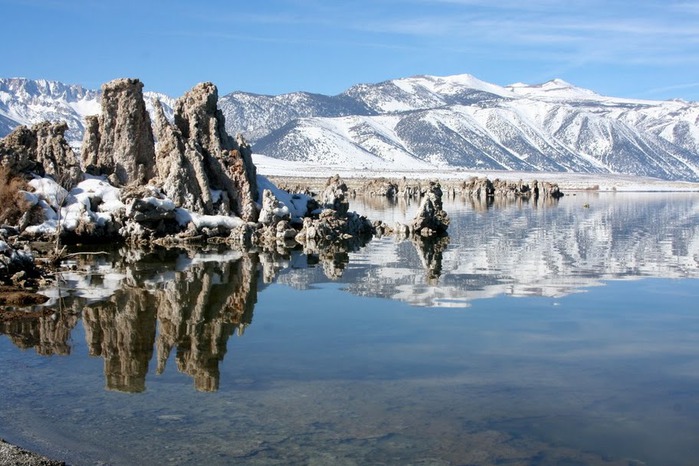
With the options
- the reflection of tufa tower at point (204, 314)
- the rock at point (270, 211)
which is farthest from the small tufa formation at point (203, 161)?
the reflection of tufa tower at point (204, 314)

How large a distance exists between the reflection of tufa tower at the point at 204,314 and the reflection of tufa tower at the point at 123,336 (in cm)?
33

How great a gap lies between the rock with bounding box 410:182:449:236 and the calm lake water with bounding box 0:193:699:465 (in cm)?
1511

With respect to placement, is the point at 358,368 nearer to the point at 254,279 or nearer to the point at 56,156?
the point at 254,279

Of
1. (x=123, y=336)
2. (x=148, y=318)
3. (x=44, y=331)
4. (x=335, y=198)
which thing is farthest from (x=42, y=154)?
(x=123, y=336)

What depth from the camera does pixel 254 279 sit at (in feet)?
86.6

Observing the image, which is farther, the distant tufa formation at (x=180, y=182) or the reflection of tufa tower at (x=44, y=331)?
the distant tufa formation at (x=180, y=182)

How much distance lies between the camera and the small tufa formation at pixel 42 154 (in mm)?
37719

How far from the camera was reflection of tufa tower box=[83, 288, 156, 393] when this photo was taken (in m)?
14.2

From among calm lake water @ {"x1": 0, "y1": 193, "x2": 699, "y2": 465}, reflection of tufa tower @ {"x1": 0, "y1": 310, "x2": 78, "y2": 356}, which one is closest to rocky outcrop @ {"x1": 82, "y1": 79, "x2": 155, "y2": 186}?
calm lake water @ {"x1": 0, "y1": 193, "x2": 699, "y2": 465}

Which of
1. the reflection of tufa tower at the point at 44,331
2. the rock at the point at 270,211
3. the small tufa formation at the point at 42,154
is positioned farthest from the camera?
the rock at the point at 270,211

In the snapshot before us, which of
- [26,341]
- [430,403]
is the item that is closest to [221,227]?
[26,341]

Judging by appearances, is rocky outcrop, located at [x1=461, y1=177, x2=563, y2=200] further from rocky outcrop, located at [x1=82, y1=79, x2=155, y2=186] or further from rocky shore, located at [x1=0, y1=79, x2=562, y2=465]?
rocky outcrop, located at [x1=82, y1=79, x2=155, y2=186]

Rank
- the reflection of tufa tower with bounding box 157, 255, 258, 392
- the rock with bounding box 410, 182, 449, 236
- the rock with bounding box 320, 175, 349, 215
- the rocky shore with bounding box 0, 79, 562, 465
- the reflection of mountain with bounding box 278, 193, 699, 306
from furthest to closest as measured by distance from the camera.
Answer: the rock with bounding box 320, 175, 349, 215, the rock with bounding box 410, 182, 449, 236, the rocky shore with bounding box 0, 79, 562, 465, the reflection of mountain with bounding box 278, 193, 699, 306, the reflection of tufa tower with bounding box 157, 255, 258, 392

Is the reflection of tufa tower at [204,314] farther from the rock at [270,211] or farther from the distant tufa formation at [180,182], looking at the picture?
the rock at [270,211]
